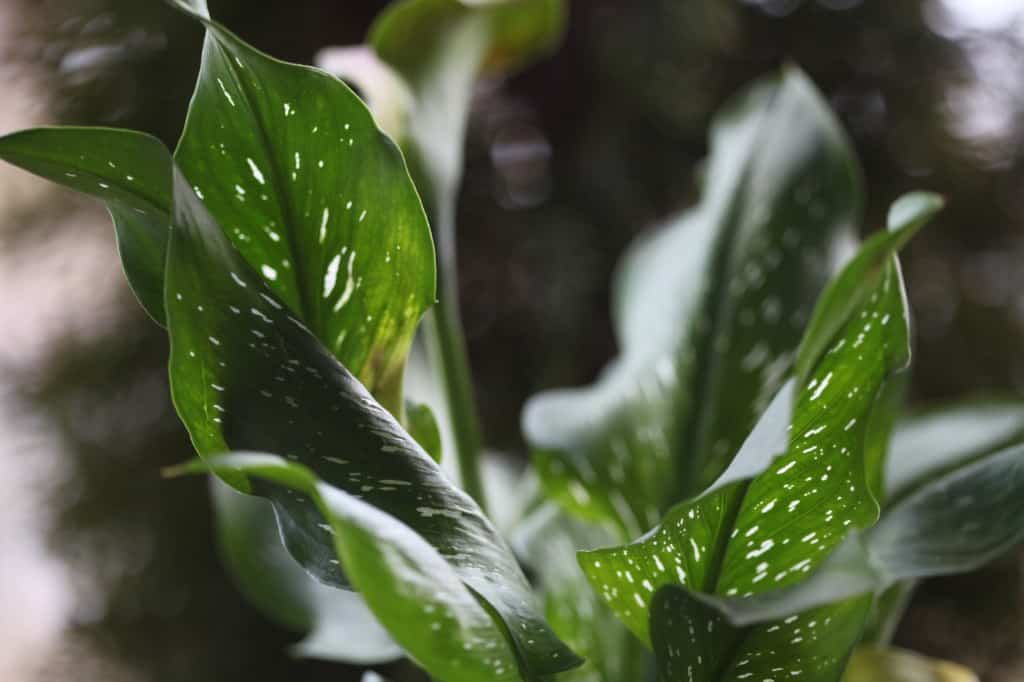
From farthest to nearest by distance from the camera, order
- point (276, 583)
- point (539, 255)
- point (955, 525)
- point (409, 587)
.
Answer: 1. point (539, 255)
2. point (276, 583)
3. point (955, 525)
4. point (409, 587)

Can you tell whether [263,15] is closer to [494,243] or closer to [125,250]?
[494,243]

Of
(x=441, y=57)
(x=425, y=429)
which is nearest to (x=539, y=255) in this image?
(x=441, y=57)

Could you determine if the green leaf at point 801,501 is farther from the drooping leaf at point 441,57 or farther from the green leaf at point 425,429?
the drooping leaf at point 441,57

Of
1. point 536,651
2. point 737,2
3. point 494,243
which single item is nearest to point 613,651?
point 536,651

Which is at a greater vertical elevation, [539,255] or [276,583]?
[539,255]

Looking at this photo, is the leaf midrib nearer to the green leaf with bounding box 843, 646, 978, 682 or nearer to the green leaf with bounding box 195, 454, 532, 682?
the green leaf with bounding box 195, 454, 532, 682

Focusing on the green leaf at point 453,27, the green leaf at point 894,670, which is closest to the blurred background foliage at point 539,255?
the green leaf at point 453,27

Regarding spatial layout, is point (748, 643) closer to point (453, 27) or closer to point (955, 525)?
point (955, 525)
